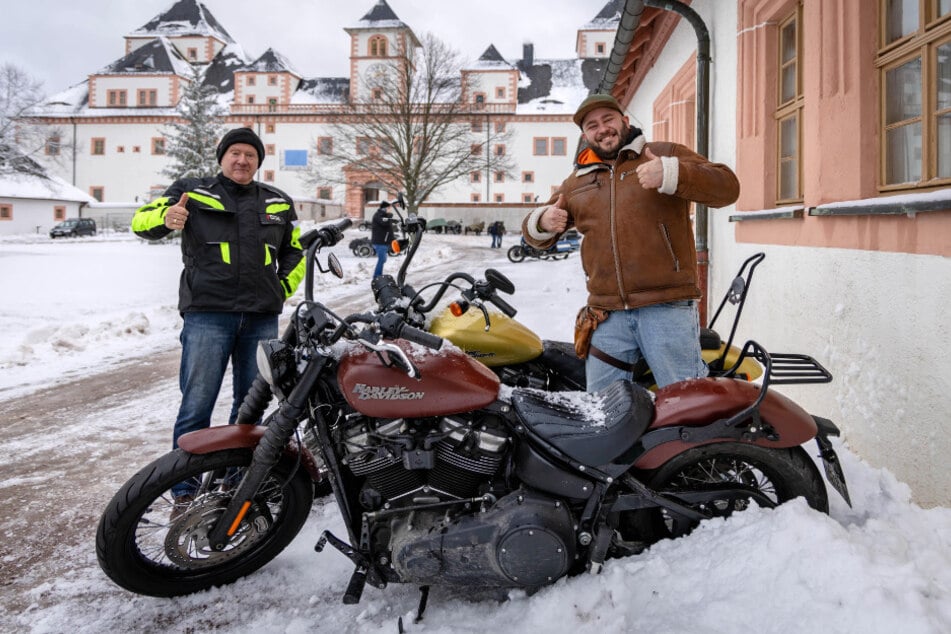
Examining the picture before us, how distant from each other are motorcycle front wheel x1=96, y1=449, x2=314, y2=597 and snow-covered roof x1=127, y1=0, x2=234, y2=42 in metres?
74.0

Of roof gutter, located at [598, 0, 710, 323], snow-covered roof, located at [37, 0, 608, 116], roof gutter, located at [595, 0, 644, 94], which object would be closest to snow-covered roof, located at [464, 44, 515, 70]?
snow-covered roof, located at [37, 0, 608, 116]

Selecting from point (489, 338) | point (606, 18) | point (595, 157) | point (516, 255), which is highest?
point (606, 18)

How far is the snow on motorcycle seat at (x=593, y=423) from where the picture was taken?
2.45 metres

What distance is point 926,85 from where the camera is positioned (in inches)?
130

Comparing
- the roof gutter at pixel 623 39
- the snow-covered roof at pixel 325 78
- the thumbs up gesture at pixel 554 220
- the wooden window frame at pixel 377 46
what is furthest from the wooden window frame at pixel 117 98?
the thumbs up gesture at pixel 554 220

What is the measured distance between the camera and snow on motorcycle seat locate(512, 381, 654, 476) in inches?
96.6

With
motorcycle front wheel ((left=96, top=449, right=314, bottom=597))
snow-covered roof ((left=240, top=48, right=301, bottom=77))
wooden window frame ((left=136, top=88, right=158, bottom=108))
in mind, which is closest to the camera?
motorcycle front wheel ((left=96, top=449, right=314, bottom=597))

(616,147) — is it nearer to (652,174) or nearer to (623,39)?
(652,174)

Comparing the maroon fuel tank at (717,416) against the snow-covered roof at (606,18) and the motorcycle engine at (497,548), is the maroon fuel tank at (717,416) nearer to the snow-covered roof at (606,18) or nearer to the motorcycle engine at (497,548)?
the motorcycle engine at (497,548)

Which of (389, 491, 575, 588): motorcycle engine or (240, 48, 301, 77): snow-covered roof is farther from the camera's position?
(240, 48, 301, 77): snow-covered roof

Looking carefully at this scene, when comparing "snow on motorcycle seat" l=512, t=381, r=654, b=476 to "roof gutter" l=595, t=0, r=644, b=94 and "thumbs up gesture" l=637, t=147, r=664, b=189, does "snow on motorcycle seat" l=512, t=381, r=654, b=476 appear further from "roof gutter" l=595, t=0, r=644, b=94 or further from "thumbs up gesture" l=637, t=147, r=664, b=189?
"roof gutter" l=595, t=0, r=644, b=94

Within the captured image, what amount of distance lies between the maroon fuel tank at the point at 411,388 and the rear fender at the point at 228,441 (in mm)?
561

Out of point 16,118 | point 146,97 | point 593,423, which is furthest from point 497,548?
point 146,97

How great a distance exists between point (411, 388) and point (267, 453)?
647mm
